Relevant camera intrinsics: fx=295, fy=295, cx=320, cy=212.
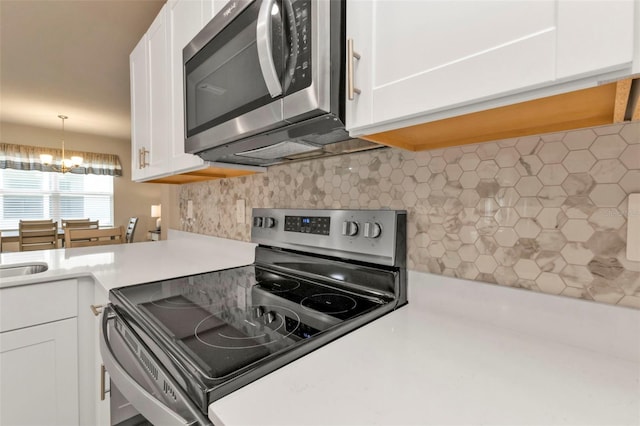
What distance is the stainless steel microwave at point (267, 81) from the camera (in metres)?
0.63

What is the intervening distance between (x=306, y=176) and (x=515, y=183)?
2.37 feet

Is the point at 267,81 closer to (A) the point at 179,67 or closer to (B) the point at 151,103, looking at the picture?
(A) the point at 179,67

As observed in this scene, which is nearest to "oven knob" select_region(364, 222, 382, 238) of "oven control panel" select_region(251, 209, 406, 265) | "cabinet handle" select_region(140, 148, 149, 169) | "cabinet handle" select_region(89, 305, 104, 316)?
"oven control panel" select_region(251, 209, 406, 265)

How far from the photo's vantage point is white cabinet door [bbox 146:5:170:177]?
1438 millimetres

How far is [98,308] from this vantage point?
3.92 ft

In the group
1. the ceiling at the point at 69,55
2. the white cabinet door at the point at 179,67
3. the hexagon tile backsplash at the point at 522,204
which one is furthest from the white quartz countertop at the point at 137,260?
the ceiling at the point at 69,55

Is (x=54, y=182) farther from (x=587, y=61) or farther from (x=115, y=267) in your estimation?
(x=587, y=61)

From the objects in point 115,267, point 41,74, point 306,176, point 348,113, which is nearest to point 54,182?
point 41,74

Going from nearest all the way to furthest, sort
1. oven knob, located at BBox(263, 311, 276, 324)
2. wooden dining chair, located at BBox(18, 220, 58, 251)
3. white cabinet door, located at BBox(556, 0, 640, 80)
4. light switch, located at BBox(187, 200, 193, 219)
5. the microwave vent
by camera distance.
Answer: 1. white cabinet door, located at BBox(556, 0, 640, 80)
2. oven knob, located at BBox(263, 311, 276, 324)
3. the microwave vent
4. light switch, located at BBox(187, 200, 193, 219)
5. wooden dining chair, located at BBox(18, 220, 58, 251)

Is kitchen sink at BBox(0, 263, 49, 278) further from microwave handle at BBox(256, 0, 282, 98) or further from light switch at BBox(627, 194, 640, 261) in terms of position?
light switch at BBox(627, 194, 640, 261)

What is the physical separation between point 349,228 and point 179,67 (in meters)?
1.08

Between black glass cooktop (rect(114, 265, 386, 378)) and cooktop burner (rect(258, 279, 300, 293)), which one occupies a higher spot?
cooktop burner (rect(258, 279, 300, 293))

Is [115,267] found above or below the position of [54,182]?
below

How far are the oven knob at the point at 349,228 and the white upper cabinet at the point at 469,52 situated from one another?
34cm
